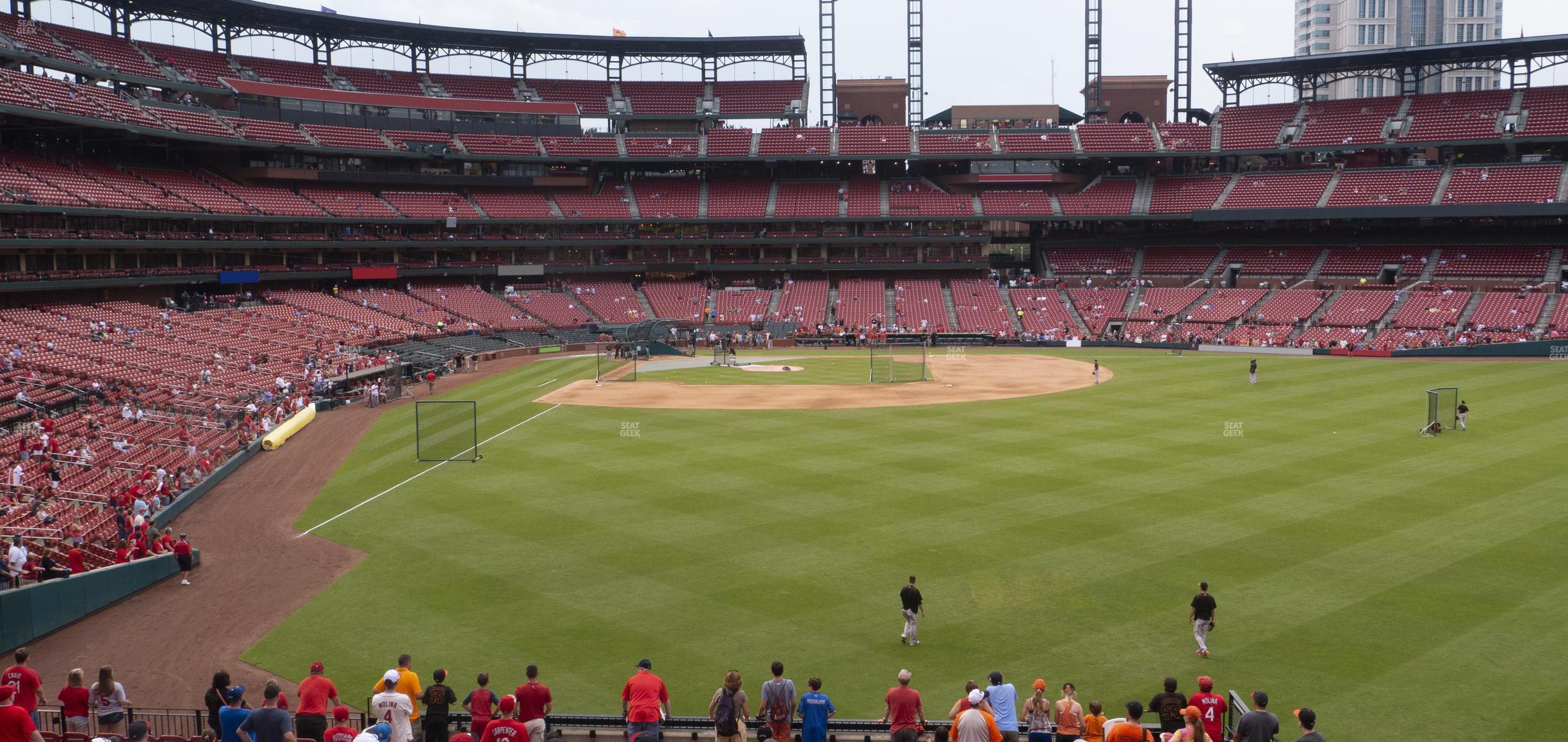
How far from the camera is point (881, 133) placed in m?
91.8

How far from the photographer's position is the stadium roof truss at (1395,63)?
73.4 m

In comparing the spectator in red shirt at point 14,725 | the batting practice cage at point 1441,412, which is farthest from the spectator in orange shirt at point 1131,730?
the batting practice cage at point 1441,412

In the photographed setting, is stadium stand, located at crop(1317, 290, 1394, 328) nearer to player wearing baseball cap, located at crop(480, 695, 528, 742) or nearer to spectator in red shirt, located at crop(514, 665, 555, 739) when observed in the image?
spectator in red shirt, located at crop(514, 665, 555, 739)

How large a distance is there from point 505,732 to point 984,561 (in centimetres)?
1323

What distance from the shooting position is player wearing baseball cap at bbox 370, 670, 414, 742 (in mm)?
12562

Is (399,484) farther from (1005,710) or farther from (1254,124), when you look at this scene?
(1254,124)

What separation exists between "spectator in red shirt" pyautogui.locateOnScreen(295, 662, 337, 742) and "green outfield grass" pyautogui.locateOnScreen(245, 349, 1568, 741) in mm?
3745

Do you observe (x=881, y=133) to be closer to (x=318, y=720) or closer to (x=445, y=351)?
(x=445, y=351)

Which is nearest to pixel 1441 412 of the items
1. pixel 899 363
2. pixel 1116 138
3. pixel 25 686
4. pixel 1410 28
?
pixel 899 363

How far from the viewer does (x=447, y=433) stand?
3869cm

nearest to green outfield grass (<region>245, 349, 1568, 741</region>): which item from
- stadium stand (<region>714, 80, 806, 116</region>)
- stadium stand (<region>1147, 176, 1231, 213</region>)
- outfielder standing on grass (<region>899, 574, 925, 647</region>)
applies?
outfielder standing on grass (<region>899, 574, 925, 647</region>)

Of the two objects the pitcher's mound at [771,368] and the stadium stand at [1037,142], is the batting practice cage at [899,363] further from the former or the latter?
the stadium stand at [1037,142]

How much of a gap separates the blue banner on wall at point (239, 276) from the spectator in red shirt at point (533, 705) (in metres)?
64.3

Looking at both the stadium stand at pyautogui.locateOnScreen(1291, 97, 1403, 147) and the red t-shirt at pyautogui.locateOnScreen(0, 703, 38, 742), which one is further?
the stadium stand at pyautogui.locateOnScreen(1291, 97, 1403, 147)
